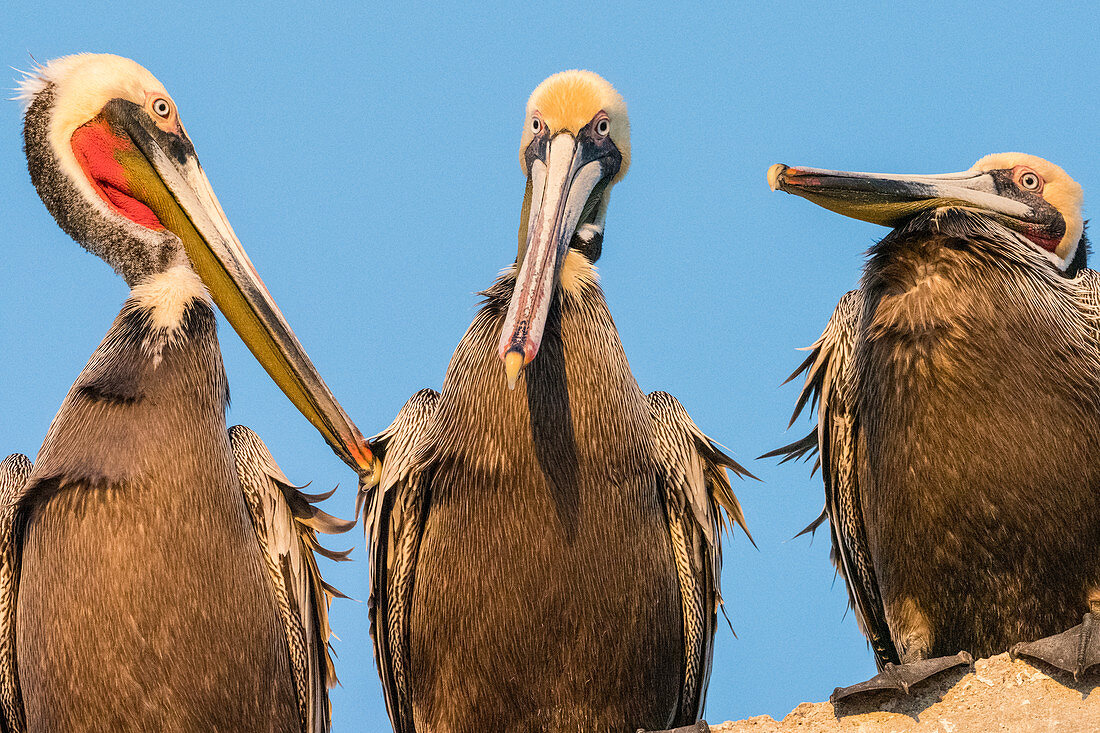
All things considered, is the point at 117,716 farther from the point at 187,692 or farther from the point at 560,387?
the point at 560,387

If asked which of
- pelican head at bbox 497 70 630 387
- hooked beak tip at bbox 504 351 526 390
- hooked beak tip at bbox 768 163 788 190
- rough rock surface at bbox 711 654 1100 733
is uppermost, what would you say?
pelican head at bbox 497 70 630 387

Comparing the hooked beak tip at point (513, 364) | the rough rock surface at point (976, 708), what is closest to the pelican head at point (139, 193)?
the hooked beak tip at point (513, 364)

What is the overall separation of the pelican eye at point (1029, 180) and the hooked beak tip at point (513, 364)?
7.99 feet

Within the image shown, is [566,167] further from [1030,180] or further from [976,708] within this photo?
[976,708]

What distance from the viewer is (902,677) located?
166 inches

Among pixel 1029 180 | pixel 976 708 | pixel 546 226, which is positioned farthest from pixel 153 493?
pixel 1029 180

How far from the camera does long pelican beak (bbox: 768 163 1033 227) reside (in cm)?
536

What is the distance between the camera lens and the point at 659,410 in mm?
5617

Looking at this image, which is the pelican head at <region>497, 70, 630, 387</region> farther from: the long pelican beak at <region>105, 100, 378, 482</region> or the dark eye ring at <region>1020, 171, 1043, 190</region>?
the dark eye ring at <region>1020, 171, 1043, 190</region>

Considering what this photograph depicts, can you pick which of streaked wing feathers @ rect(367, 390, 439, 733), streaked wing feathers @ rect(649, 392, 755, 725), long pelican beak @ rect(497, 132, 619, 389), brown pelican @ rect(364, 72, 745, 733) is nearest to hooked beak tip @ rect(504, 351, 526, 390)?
long pelican beak @ rect(497, 132, 619, 389)

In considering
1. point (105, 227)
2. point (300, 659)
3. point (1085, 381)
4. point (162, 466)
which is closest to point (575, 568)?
point (300, 659)

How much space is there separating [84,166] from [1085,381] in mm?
4005

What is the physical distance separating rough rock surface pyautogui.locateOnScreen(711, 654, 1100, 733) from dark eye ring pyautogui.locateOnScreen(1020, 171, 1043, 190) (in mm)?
2222

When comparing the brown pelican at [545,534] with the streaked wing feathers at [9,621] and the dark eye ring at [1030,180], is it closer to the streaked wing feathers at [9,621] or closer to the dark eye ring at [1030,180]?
the streaked wing feathers at [9,621]
